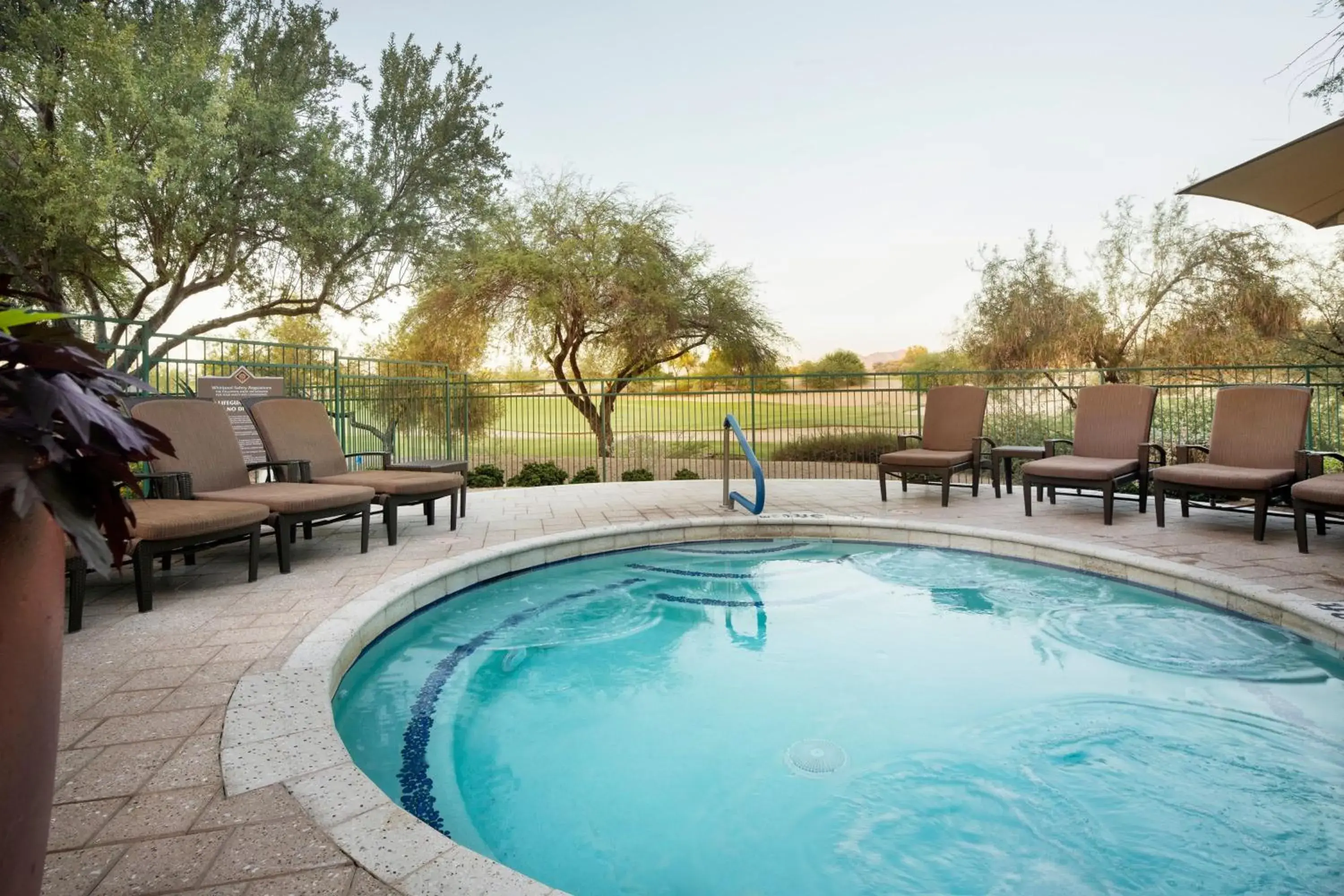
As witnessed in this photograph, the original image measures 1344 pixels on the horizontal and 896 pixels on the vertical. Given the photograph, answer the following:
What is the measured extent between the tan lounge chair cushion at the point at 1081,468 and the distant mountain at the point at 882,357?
20836 mm

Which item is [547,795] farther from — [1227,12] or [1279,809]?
[1227,12]

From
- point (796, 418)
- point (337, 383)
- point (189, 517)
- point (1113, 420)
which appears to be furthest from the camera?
point (796, 418)

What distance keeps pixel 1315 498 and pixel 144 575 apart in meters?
6.80

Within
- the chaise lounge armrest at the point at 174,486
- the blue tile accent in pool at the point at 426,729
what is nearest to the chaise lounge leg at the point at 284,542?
the chaise lounge armrest at the point at 174,486

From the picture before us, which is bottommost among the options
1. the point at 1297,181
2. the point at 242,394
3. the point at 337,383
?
the point at 242,394

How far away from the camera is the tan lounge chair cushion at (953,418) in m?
7.31

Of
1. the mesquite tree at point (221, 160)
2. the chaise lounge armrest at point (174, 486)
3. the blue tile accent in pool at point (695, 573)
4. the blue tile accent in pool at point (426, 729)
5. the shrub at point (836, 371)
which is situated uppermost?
the mesquite tree at point (221, 160)

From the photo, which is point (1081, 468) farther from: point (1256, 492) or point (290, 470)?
point (290, 470)

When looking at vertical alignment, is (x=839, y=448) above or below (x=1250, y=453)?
below

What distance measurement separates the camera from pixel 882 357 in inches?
1165

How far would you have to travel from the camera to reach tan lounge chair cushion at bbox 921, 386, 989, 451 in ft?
24.0

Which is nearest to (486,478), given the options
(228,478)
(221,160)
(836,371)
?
(228,478)

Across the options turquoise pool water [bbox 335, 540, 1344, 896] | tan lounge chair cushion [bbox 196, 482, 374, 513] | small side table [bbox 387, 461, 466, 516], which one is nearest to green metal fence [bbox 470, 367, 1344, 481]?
small side table [bbox 387, 461, 466, 516]

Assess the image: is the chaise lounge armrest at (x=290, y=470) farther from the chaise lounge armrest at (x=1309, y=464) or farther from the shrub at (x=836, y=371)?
the chaise lounge armrest at (x=1309, y=464)
